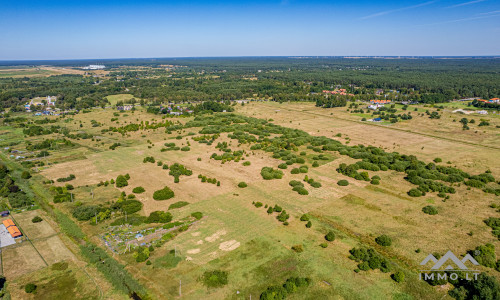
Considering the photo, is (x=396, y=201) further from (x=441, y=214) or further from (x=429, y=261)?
(x=429, y=261)

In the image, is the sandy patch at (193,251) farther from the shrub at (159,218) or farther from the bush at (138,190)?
the bush at (138,190)

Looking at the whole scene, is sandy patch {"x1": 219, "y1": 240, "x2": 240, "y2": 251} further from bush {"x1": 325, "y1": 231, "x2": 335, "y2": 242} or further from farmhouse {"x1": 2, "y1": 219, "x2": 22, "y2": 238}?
farmhouse {"x1": 2, "y1": 219, "x2": 22, "y2": 238}

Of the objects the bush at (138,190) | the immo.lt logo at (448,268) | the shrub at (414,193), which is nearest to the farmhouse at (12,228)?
the bush at (138,190)

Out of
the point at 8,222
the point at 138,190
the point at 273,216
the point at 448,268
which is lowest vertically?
the point at 448,268

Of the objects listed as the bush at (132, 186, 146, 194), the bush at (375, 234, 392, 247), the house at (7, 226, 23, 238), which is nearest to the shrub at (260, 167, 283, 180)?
the bush at (132, 186, 146, 194)

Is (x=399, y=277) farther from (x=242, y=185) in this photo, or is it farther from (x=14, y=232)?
(x=14, y=232)

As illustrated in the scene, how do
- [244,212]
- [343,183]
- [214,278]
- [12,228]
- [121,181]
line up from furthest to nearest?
[343,183] < [121,181] < [244,212] < [12,228] < [214,278]

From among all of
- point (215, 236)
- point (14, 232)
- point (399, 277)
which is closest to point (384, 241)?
→ point (399, 277)
